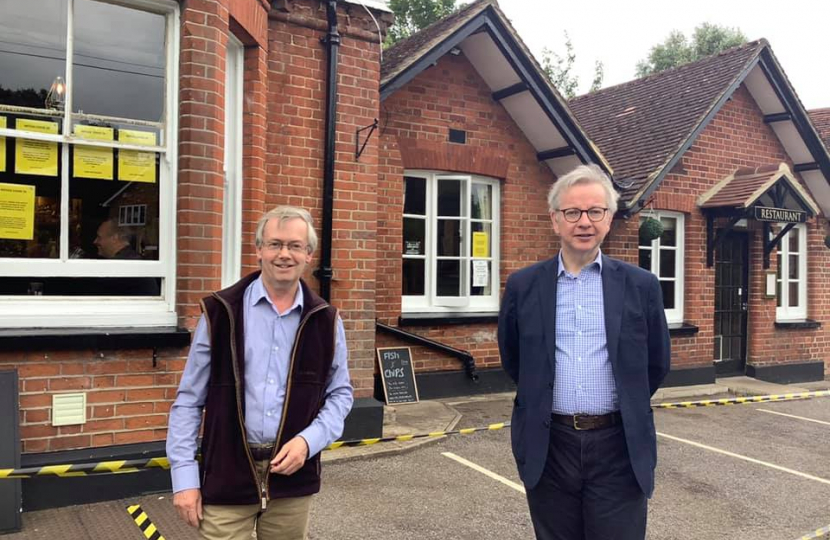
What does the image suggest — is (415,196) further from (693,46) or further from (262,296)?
(693,46)

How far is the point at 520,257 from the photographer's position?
8.78m

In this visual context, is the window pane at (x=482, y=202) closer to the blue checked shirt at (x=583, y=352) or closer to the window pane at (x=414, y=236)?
the window pane at (x=414, y=236)

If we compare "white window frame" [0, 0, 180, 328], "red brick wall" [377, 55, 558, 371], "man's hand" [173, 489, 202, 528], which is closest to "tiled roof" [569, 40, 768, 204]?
"red brick wall" [377, 55, 558, 371]

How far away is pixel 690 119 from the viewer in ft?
32.2

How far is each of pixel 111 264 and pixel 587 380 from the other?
3.43 m

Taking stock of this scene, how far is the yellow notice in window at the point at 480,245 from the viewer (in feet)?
28.0

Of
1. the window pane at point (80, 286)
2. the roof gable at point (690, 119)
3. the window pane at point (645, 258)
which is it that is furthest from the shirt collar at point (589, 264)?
the window pane at point (645, 258)

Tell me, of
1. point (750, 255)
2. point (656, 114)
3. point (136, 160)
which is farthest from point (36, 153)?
point (750, 255)

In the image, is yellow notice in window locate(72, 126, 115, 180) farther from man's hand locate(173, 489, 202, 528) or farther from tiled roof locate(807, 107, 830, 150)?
tiled roof locate(807, 107, 830, 150)

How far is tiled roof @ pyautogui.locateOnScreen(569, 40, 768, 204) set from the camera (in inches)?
372

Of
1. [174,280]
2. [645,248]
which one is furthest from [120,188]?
[645,248]

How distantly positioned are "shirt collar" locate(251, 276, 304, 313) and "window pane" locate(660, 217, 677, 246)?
8741 mm

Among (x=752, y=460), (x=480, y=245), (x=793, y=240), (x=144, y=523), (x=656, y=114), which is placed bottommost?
(x=752, y=460)

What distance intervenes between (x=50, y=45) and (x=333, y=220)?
8.61 feet
